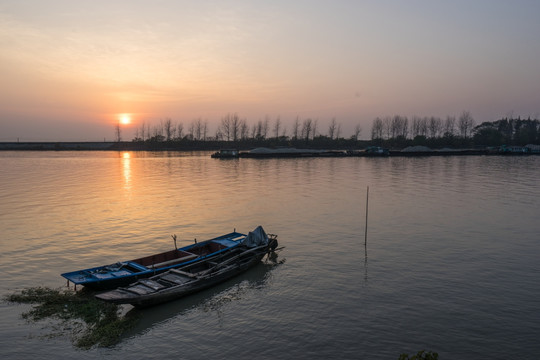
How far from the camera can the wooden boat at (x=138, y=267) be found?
1722 centimetres

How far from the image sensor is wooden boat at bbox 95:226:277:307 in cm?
1570

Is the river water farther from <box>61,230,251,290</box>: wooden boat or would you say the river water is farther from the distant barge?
the distant barge

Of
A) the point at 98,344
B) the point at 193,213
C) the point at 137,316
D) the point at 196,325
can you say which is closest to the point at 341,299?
the point at 196,325

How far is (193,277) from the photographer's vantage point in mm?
17828

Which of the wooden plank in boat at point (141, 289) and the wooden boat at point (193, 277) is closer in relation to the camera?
the wooden boat at point (193, 277)

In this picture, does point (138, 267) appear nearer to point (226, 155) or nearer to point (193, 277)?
point (193, 277)

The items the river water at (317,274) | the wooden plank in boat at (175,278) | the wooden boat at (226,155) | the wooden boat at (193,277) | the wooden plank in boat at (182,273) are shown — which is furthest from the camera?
the wooden boat at (226,155)

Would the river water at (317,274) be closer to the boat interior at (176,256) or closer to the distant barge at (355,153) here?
the boat interior at (176,256)

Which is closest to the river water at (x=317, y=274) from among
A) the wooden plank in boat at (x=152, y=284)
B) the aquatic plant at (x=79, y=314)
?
the aquatic plant at (x=79, y=314)

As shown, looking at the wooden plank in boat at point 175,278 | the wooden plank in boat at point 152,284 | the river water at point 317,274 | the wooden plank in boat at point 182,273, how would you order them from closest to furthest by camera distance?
the river water at point 317,274
the wooden plank in boat at point 152,284
the wooden plank in boat at point 175,278
the wooden plank in boat at point 182,273

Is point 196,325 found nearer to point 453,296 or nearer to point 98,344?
point 98,344

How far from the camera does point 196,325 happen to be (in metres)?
15.3

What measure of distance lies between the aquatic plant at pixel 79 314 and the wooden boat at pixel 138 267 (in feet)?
2.63

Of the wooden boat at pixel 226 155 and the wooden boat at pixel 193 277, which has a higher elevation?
the wooden boat at pixel 226 155
